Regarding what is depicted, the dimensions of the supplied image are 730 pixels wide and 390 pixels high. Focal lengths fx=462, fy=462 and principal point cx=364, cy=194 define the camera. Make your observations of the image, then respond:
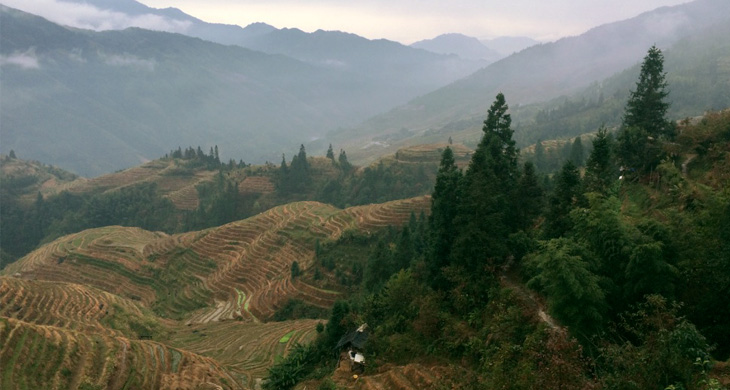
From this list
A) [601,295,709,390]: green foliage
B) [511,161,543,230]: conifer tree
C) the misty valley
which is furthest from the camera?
[511,161,543,230]: conifer tree

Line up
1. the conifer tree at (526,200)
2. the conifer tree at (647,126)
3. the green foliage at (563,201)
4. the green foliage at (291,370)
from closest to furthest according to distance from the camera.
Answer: the green foliage at (563,201) < the conifer tree at (526,200) < the conifer tree at (647,126) < the green foliage at (291,370)

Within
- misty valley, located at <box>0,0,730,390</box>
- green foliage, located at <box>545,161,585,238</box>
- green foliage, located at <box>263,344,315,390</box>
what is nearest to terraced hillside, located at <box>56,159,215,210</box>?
misty valley, located at <box>0,0,730,390</box>

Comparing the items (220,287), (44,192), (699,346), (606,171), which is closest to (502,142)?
(606,171)

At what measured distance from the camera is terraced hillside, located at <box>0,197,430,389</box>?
1071 inches

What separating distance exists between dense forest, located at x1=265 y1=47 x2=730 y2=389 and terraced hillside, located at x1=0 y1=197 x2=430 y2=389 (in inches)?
333

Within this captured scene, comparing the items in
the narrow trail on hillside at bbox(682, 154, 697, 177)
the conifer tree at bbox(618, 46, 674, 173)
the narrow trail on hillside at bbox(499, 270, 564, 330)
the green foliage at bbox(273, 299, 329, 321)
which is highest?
the conifer tree at bbox(618, 46, 674, 173)

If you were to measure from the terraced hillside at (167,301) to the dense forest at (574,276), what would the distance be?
8.46m

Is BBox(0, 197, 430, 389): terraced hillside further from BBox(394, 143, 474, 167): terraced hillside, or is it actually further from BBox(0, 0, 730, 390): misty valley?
BBox(394, 143, 474, 167): terraced hillside

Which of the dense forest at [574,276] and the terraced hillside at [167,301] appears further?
the terraced hillside at [167,301]

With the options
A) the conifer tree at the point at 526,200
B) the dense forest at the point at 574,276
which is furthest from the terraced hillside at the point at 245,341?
the conifer tree at the point at 526,200

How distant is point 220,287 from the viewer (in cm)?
6197

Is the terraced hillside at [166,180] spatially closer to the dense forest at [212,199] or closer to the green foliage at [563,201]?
the dense forest at [212,199]

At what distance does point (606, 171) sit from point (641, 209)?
8.41ft

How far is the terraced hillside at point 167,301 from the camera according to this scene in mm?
27203
